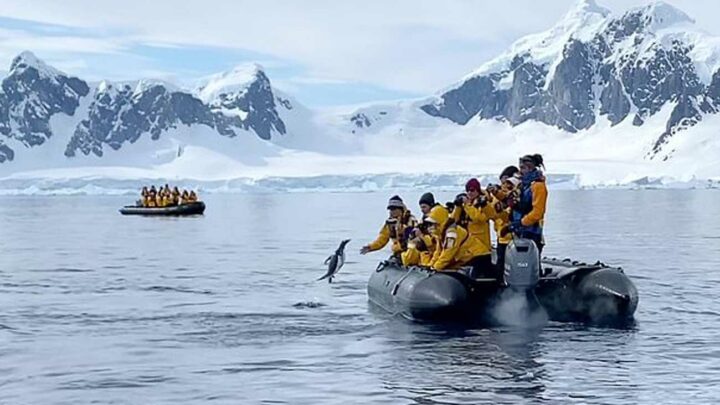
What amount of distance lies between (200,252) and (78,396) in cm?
2688

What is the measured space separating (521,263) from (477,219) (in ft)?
4.74

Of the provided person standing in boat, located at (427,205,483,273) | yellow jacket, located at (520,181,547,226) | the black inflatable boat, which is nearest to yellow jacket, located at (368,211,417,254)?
person standing in boat, located at (427,205,483,273)

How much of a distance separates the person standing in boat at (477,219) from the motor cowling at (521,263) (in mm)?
1113

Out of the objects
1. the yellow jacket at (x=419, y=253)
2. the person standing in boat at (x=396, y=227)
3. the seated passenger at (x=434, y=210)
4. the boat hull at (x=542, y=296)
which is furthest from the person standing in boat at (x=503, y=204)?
the person standing in boat at (x=396, y=227)

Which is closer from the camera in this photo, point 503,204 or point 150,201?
point 503,204

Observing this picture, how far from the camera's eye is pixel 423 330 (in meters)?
19.8

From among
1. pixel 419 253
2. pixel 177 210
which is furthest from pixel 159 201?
pixel 419 253

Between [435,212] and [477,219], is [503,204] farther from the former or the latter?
[435,212]

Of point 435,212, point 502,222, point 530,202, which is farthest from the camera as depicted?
point 435,212

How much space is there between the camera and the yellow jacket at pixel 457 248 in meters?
20.3

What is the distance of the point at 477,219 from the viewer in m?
20.2

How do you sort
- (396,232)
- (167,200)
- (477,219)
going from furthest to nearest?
(167,200) → (396,232) → (477,219)

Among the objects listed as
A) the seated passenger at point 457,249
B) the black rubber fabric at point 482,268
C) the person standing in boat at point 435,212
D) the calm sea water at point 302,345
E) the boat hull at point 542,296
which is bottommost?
the calm sea water at point 302,345

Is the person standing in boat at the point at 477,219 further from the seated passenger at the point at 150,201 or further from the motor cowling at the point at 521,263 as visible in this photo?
the seated passenger at the point at 150,201
